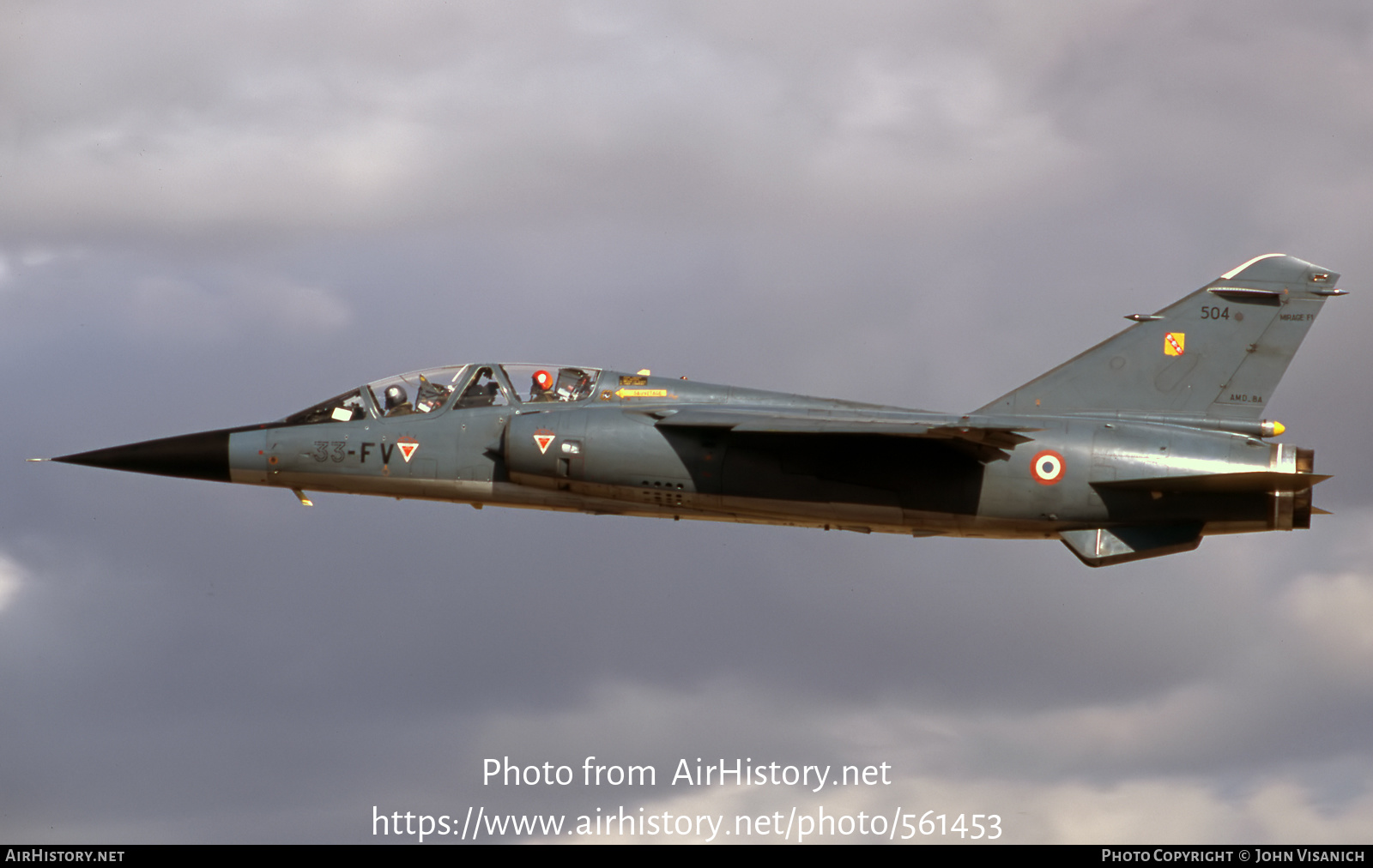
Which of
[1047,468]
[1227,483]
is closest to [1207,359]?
[1227,483]

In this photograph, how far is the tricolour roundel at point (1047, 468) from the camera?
22828mm

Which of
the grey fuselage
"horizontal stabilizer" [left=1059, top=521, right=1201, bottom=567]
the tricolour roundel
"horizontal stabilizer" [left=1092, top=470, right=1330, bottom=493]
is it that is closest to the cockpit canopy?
the grey fuselage

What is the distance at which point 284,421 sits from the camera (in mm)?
24984

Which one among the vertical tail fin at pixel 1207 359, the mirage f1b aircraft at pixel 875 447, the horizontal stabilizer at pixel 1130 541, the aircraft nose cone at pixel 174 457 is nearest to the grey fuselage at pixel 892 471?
the mirage f1b aircraft at pixel 875 447

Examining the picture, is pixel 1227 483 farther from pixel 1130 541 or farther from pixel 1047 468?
pixel 1047 468

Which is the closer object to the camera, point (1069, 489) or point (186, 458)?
point (1069, 489)

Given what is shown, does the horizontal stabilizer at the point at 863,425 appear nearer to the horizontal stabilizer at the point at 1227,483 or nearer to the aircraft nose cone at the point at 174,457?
the horizontal stabilizer at the point at 1227,483

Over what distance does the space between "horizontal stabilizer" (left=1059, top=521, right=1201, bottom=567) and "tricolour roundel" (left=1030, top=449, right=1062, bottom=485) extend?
0.89 metres

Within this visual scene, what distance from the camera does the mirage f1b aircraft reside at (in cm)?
2273
